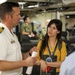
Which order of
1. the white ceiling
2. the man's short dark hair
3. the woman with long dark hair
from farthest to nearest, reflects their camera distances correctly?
1. the white ceiling
2. the woman with long dark hair
3. the man's short dark hair

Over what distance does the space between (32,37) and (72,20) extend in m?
4.95

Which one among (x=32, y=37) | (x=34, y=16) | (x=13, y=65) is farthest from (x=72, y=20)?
(x=13, y=65)

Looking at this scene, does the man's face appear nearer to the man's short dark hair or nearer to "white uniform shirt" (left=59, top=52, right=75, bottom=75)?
the man's short dark hair

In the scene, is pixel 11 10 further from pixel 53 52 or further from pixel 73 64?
pixel 73 64

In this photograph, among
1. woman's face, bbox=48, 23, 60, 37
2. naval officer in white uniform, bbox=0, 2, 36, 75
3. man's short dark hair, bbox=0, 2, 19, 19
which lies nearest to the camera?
Result: naval officer in white uniform, bbox=0, 2, 36, 75

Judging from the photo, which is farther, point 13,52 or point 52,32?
point 52,32

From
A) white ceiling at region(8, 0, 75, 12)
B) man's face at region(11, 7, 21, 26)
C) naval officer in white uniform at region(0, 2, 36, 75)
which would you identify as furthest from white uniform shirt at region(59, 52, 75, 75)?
white ceiling at region(8, 0, 75, 12)

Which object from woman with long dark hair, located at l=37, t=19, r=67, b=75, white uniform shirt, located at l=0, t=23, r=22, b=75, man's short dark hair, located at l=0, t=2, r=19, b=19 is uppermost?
man's short dark hair, located at l=0, t=2, r=19, b=19

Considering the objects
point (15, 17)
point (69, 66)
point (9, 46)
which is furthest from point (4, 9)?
point (69, 66)

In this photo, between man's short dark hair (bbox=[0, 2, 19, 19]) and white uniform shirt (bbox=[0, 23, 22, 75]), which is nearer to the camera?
white uniform shirt (bbox=[0, 23, 22, 75])

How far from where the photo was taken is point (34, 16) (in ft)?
44.1

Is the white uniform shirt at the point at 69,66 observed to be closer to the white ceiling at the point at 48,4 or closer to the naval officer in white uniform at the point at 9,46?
the naval officer in white uniform at the point at 9,46

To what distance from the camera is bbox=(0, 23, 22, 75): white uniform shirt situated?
1.86 m

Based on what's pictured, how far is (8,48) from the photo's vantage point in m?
Result: 1.92
